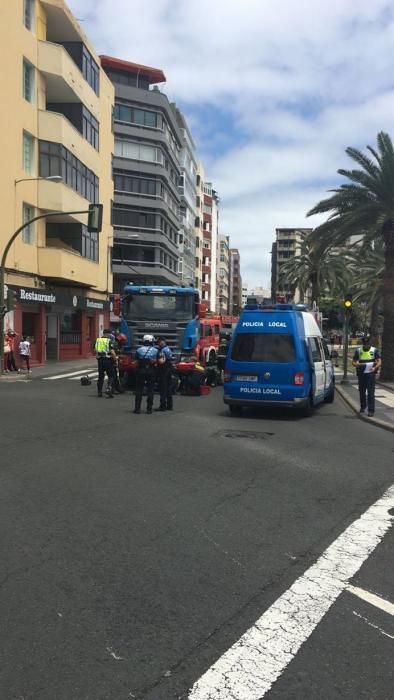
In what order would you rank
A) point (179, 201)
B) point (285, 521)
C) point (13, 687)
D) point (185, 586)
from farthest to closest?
point (179, 201)
point (285, 521)
point (185, 586)
point (13, 687)

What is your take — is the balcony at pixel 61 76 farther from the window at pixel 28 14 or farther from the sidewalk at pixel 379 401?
the sidewalk at pixel 379 401

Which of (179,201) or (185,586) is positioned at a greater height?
(179,201)

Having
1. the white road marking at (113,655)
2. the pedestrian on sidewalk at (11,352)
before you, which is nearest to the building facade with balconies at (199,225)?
the pedestrian on sidewalk at (11,352)

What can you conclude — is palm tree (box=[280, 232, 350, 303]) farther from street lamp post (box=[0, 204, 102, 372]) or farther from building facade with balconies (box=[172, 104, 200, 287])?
street lamp post (box=[0, 204, 102, 372])

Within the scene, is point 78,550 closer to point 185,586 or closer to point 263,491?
point 185,586

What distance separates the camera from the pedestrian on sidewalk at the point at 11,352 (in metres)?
26.5

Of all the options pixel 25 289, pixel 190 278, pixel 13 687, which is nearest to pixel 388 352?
pixel 25 289

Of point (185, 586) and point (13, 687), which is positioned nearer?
point (13, 687)

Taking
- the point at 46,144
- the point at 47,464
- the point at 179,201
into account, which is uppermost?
the point at 179,201

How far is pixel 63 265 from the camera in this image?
31609 millimetres

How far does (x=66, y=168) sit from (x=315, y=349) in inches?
851

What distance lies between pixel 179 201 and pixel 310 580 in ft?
245

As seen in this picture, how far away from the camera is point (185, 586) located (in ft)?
14.3

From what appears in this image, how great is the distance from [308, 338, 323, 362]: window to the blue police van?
5 cm
